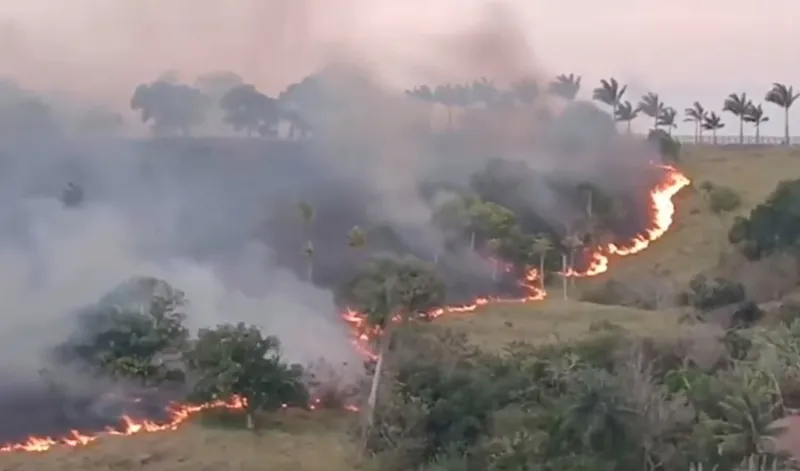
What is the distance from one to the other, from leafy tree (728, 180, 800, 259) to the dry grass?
160 ft

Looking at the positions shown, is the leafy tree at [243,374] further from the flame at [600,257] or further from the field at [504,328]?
the flame at [600,257]

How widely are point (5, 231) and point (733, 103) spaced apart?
94390 millimetres

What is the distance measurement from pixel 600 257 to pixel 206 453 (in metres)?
58.2

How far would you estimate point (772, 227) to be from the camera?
9456 centimetres

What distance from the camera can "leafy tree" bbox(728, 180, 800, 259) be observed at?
92.8 metres

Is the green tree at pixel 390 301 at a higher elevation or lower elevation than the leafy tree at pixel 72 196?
lower

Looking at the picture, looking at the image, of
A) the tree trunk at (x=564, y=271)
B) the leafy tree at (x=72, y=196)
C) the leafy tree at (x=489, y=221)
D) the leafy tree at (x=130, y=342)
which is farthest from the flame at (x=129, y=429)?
the leafy tree at (x=72, y=196)

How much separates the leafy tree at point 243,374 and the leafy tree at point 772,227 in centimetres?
4880

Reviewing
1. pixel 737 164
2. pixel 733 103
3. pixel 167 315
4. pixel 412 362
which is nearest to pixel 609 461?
pixel 412 362

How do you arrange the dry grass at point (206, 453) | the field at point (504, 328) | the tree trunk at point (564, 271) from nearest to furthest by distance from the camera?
the dry grass at point (206, 453) → the field at point (504, 328) → the tree trunk at point (564, 271)

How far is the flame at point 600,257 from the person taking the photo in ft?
230

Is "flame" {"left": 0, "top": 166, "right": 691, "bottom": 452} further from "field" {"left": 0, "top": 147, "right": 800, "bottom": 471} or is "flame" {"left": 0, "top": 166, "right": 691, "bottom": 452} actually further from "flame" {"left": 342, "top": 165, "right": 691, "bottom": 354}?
"field" {"left": 0, "top": 147, "right": 800, "bottom": 471}

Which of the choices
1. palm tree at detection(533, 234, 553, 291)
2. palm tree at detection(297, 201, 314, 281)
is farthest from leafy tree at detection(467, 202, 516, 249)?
palm tree at detection(297, 201, 314, 281)

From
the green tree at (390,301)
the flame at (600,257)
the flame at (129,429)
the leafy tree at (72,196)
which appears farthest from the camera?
the leafy tree at (72,196)
